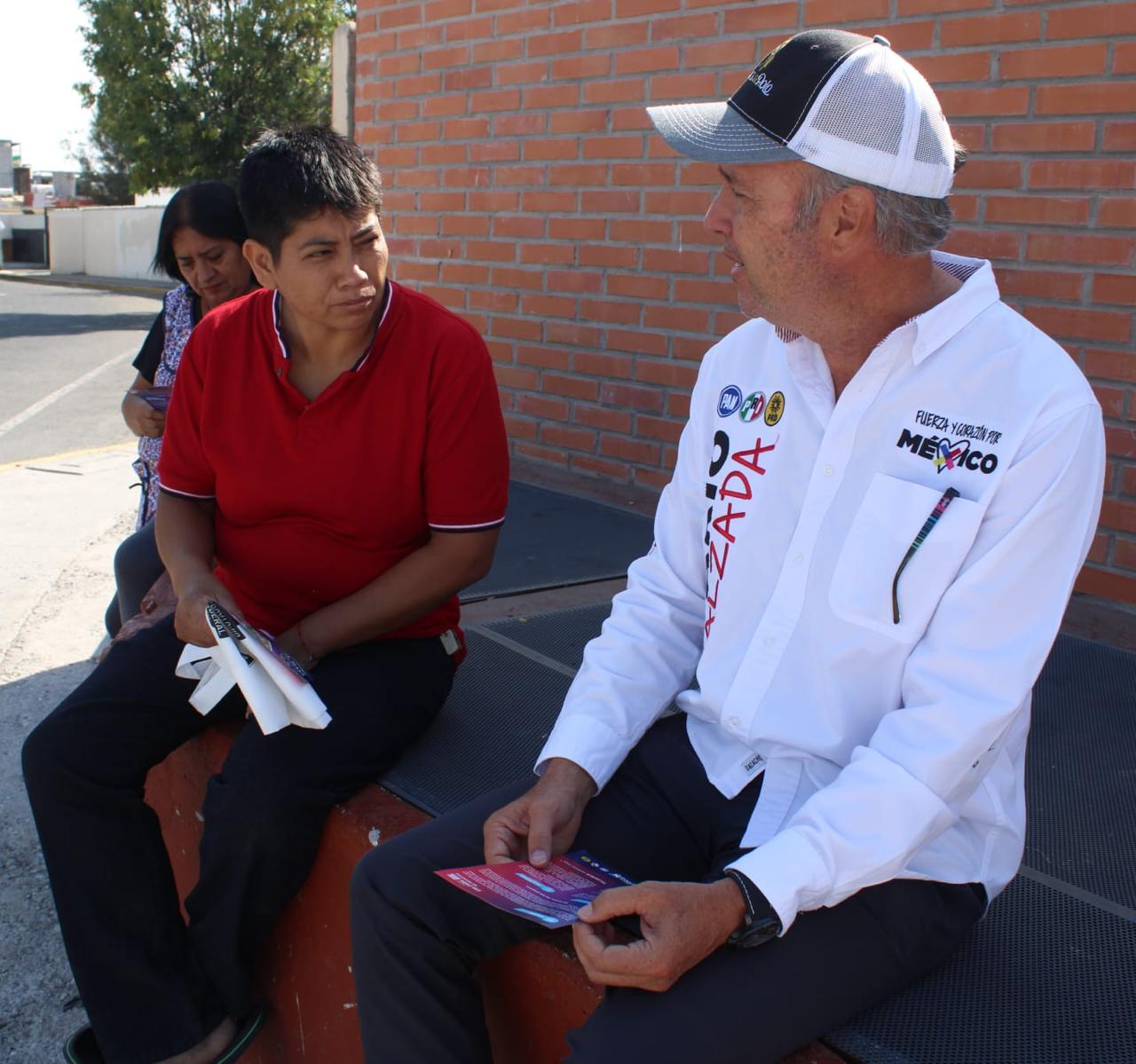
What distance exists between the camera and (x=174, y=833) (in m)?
2.83

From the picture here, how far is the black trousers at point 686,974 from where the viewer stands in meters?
1.48

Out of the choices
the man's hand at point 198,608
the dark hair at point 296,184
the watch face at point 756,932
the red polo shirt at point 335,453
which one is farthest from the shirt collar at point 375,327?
the watch face at point 756,932

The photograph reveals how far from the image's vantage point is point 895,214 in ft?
5.52

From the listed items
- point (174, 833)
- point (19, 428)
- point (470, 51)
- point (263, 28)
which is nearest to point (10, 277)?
point (263, 28)

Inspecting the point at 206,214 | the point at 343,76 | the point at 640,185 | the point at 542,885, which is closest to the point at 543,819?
the point at 542,885

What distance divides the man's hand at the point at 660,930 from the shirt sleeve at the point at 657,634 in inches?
17.1

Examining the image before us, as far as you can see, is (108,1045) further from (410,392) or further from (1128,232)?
(1128,232)

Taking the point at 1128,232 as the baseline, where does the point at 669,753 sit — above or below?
below

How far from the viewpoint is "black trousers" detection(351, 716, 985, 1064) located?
1.48 metres

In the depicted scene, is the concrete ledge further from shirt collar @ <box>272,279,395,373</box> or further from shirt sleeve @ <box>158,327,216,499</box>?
shirt collar @ <box>272,279,395,373</box>

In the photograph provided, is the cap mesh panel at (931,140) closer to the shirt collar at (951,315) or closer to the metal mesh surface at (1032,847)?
the shirt collar at (951,315)

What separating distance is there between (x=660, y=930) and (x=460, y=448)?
120cm

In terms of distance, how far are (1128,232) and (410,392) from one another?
2105 mm

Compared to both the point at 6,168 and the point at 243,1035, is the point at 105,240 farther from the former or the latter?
the point at 243,1035
